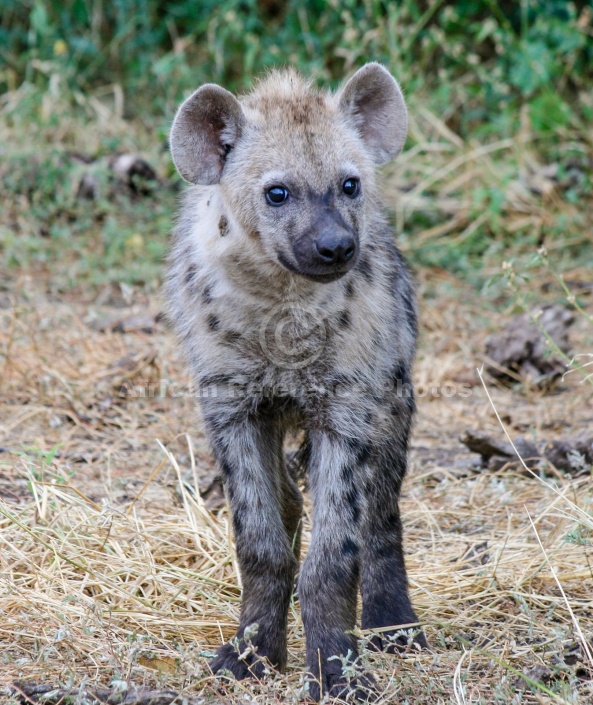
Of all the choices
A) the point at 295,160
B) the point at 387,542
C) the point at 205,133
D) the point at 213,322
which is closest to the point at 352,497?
the point at 387,542

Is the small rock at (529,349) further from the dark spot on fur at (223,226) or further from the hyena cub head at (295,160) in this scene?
the dark spot on fur at (223,226)

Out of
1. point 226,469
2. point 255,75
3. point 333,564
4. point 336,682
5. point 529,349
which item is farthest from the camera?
point 255,75

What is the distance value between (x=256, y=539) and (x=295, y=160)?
1.11 meters

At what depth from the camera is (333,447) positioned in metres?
3.03

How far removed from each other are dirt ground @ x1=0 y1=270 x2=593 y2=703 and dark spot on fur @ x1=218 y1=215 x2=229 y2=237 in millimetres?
771

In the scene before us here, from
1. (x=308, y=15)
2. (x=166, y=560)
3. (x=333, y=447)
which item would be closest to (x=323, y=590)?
(x=333, y=447)

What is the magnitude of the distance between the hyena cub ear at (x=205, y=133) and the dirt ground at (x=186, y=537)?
2.97 ft

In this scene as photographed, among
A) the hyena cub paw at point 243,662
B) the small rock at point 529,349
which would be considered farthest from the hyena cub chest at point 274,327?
the small rock at point 529,349

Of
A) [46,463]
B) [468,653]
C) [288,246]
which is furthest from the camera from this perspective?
[46,463]

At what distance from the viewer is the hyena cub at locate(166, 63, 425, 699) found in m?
2.92

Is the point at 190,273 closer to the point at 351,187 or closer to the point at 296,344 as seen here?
the point at 296,344

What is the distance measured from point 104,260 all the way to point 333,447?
386cm

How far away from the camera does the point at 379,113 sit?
3389 mm

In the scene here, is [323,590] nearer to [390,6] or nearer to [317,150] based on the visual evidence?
[317,150]
